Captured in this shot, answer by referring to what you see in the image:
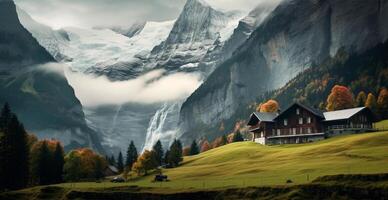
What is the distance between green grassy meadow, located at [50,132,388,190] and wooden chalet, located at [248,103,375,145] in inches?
681

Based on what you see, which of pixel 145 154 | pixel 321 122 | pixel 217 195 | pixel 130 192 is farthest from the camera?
pixel 321 122

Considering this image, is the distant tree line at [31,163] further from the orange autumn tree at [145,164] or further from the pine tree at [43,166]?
the orange autumn tree at [145,164]

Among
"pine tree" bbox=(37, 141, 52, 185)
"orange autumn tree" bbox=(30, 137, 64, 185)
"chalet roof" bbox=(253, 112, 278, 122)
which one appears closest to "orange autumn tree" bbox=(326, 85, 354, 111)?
"chalet roof" bbox=(253, 112, 278, 122)

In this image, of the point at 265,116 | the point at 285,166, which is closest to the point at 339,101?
the point at 265,116

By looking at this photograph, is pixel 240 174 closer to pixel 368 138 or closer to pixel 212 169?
pixel 212 169

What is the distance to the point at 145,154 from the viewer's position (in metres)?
127

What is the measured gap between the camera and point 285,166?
89.5 m

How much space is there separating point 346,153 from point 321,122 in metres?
44.7

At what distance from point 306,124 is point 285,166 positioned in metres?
50.6

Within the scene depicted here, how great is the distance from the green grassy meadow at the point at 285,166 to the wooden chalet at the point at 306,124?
17.3 meters

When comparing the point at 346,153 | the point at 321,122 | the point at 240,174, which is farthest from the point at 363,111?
the point at 240,174

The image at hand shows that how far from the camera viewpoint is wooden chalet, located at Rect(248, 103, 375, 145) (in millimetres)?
132375

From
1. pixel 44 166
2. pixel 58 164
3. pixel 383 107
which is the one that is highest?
pixel 383 107

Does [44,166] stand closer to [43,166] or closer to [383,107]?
[43,166]
